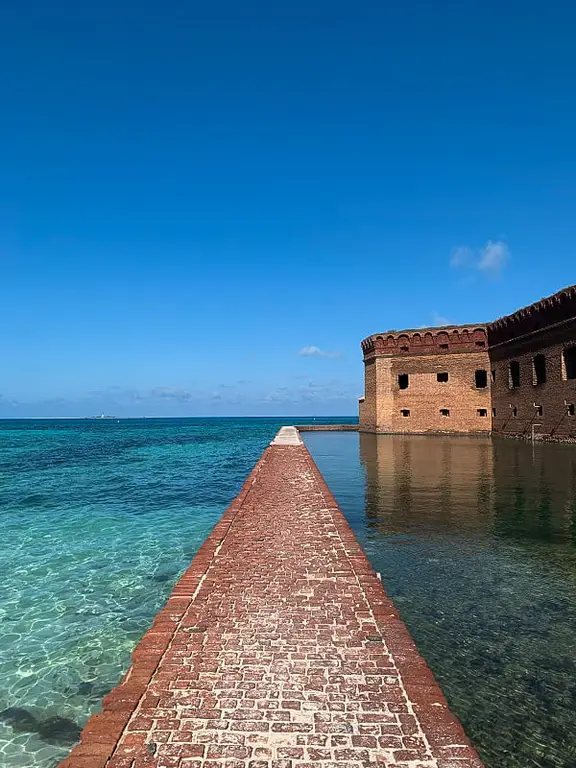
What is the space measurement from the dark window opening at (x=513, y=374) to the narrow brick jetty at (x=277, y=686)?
1045 inches

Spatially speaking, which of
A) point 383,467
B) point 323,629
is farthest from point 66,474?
point 323,629

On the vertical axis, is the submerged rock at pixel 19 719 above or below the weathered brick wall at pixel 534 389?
below

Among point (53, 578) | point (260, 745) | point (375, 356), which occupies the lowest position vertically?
point (53, 578)

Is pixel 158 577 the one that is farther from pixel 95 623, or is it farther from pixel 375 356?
pixel 375 356

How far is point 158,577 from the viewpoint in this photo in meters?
7.07

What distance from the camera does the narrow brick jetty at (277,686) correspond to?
8.61 feet

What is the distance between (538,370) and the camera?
26250mm

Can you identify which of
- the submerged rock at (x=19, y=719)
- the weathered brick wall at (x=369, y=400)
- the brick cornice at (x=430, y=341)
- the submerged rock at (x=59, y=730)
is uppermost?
the brick cornice at (x=430, y=341)

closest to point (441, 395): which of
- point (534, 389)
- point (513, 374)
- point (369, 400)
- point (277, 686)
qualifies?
point (513, 374)

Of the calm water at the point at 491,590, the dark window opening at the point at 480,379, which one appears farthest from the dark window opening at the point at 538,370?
the calm water at the point at 491,590

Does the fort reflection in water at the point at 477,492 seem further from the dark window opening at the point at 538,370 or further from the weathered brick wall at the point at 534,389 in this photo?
the dark window opening at the point at 538,370

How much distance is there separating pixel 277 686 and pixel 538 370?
27028 millimetres

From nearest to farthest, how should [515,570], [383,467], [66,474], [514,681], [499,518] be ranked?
1. [514,681]
2. [515,570]
3. [499,518]
4. [383,467]
5. [66,474]

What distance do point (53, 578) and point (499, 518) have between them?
7957mm
